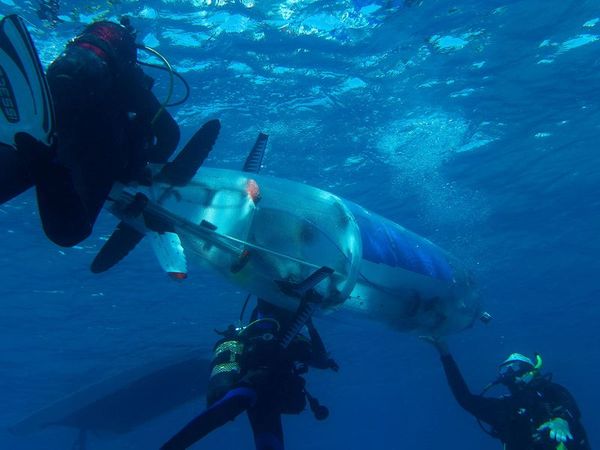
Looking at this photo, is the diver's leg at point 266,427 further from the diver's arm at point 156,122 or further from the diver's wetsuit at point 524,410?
the diver's wetsuit at point 524,410

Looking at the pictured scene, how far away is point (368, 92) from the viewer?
12719 millimetres

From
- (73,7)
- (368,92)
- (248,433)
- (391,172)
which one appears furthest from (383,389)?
(73,7)

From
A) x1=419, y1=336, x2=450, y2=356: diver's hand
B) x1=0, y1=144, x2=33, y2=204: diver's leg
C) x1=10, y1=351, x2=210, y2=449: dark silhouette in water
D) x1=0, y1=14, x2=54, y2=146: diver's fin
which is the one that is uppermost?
x1=0, y1=14, x2=54, y2=146: diver's fin

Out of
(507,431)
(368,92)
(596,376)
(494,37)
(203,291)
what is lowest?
(596,376)

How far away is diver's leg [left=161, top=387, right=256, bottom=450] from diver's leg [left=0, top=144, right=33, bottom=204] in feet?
6.40

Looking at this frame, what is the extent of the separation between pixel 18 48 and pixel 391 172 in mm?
15375

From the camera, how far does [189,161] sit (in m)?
3.64

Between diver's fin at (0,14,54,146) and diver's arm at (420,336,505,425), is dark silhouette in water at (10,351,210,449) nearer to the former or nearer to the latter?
diver's arm at (420,336,505,425)

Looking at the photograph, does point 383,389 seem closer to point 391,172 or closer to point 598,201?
point 598,201

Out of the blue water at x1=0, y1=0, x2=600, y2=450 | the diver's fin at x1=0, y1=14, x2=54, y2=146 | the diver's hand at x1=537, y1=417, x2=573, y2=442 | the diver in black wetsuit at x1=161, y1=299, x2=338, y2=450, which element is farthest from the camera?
the blue water at x1=0, y1=0, x2=600, y2=450

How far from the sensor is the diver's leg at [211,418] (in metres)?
3.01

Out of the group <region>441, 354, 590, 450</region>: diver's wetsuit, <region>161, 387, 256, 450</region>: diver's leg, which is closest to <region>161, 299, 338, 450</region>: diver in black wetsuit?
Answer: <region>161, 387, 256, 450</region>: diver's leg

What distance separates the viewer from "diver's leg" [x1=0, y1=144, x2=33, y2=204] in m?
2.54

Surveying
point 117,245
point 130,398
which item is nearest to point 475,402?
point 117,245
